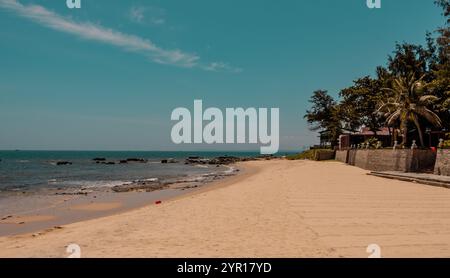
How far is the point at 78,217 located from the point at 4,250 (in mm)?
7153

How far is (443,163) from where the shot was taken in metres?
24.9

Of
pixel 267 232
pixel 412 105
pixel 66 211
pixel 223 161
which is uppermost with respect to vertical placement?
pixel 412 105

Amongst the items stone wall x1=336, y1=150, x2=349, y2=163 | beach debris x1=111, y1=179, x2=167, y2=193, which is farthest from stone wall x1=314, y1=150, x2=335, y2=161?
beach debris x1=111, y1=179, x2=167, y2=193

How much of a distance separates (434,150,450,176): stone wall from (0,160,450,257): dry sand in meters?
9.94

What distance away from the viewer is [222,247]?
8.45m

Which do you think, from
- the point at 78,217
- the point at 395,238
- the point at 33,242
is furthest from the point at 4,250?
the point at 395,238

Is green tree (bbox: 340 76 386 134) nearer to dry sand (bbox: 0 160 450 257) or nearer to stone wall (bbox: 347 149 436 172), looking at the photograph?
stone wall (bbox: 347 149 436 172)

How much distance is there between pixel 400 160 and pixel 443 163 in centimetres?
534

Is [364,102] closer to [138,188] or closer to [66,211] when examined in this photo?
[138,188]

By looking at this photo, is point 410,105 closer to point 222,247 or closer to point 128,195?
point 128,195

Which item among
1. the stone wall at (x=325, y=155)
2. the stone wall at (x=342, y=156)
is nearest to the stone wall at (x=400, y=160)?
the stone wall at (x=342, y=156)

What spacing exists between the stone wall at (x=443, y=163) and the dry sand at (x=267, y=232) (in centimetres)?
994

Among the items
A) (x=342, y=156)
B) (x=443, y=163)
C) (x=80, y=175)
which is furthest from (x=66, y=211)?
(x=342, y=156)
